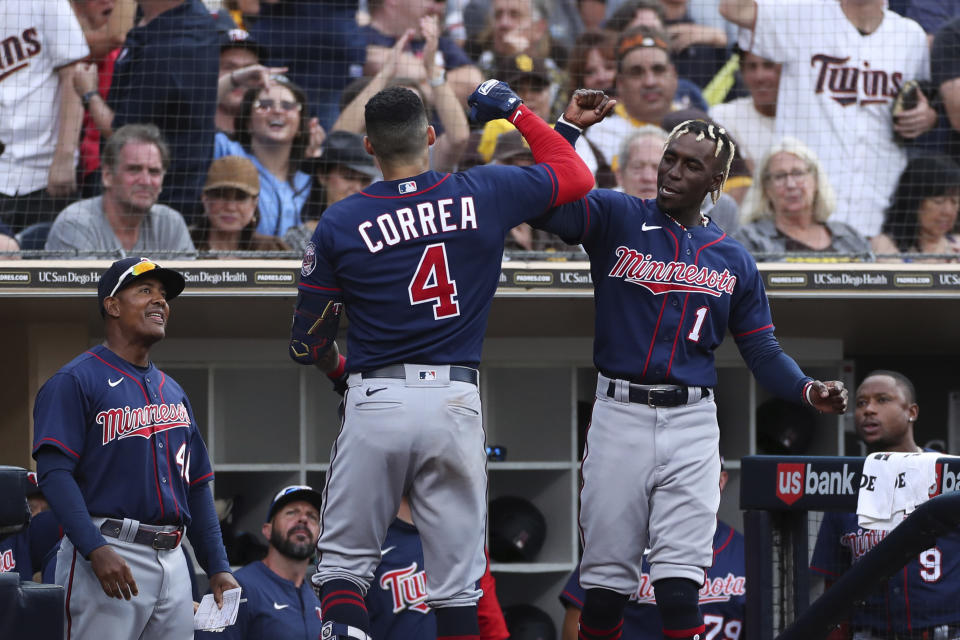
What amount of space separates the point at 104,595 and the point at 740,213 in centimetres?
418

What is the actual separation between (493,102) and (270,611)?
9.22 ft

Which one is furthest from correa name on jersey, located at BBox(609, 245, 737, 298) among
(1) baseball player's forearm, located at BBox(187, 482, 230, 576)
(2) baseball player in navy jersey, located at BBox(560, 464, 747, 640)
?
(2) baseball player in navy jersey, located at BBox(560, 464, 747, 640)

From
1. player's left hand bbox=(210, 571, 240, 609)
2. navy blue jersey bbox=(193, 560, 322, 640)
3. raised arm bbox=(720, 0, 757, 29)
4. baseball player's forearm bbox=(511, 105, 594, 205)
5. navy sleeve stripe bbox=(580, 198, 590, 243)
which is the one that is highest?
raised arm bbox=(720, 0, 757, 29)

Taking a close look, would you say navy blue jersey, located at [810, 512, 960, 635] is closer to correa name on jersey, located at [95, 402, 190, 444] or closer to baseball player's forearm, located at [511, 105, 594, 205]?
baseball player's forearm, located at [511, 105, 594, 205]

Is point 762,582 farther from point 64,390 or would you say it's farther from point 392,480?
point 64,390

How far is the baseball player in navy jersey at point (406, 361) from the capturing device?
3.30 meters

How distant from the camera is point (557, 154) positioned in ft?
11.6

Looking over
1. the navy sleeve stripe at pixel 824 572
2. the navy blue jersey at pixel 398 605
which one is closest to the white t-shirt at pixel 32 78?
the navy blue jersey at pixel 398 605

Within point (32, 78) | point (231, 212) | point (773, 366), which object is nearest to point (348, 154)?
point (231, 212)

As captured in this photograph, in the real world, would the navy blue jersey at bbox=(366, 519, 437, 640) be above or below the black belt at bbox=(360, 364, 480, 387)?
below

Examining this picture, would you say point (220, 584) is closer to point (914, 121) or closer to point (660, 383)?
point (660, 383)

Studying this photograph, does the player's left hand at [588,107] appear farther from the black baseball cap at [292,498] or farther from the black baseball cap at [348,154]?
the black baseball cap at [348,154]

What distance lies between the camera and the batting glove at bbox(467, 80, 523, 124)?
3.52 meters

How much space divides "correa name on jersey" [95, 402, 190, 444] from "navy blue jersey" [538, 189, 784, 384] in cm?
145
